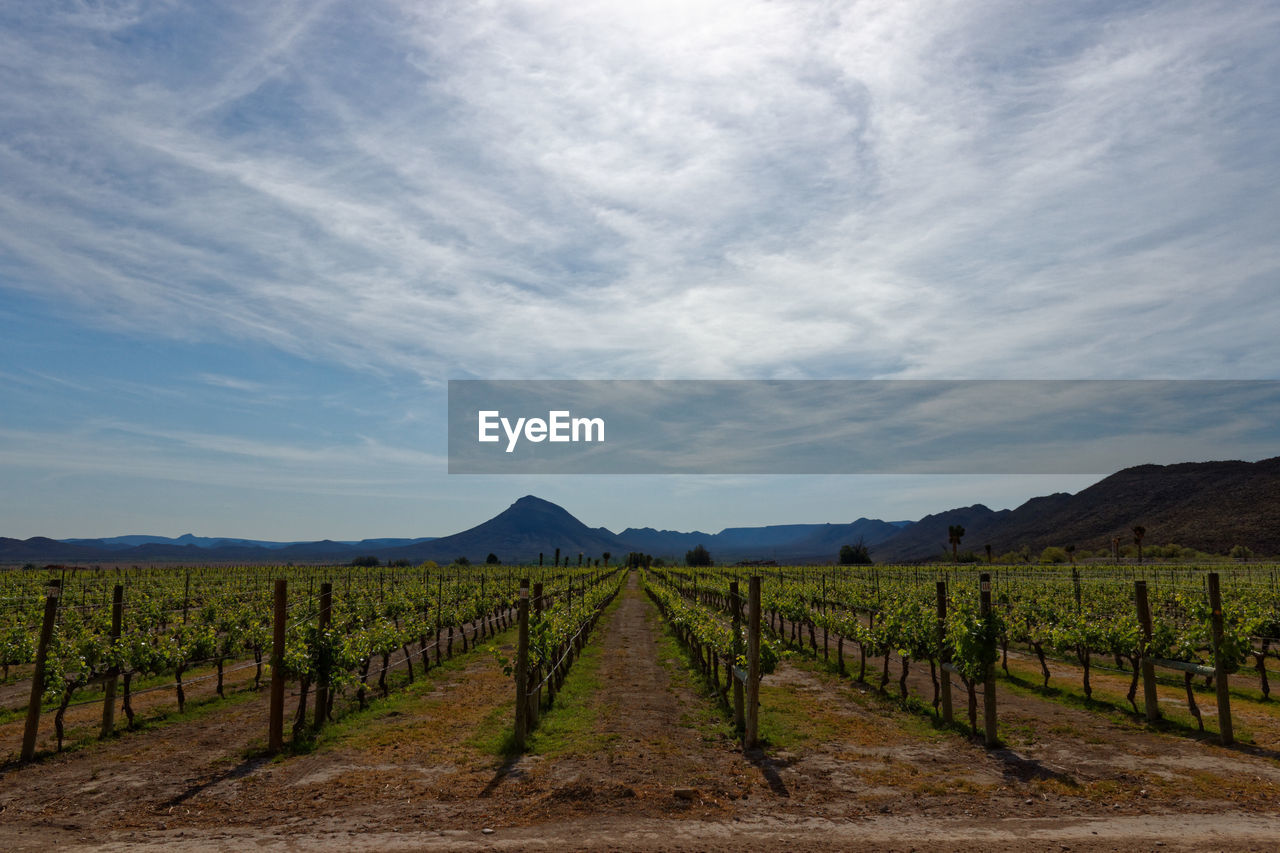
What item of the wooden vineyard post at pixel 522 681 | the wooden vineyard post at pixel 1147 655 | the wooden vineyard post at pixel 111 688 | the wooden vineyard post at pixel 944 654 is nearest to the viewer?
the wooden vineyard post at pixel 522 681

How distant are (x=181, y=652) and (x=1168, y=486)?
160649 millimetres

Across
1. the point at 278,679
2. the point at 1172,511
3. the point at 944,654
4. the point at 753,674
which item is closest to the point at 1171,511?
the point at 1172,511

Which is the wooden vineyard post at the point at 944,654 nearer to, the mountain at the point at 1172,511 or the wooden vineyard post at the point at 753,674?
the wooden vineyard post at the point at 753,674

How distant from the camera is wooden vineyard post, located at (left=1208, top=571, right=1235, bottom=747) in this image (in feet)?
36.8

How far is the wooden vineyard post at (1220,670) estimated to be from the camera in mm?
11227

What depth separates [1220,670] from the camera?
1149cm

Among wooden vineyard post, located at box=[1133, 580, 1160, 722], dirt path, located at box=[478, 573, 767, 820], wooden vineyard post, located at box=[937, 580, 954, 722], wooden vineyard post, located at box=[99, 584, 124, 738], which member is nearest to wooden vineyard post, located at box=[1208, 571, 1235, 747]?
wooden vineyard post, located at box=[1133, 580, 1160, 722]

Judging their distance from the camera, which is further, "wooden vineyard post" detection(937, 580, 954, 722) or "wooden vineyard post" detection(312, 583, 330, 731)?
"wooden vineyard post" detection(937, 580, 954, 722)

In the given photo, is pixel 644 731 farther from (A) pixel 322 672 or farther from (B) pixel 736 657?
(A) pixel 322 672

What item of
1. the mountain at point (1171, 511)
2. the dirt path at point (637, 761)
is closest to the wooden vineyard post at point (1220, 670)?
the dirt path at point (637, 761)

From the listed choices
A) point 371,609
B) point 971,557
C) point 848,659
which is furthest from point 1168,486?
A: point 371,609

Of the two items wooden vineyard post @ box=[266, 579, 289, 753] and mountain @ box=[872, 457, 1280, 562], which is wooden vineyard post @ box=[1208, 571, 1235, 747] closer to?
wooden vineyard post @ box=[266, 579, 289, 753]

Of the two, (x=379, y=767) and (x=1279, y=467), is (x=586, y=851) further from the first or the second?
(x=1279, y=467)

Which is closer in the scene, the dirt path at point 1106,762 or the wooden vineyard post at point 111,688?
the dirt path at point 1106,762
